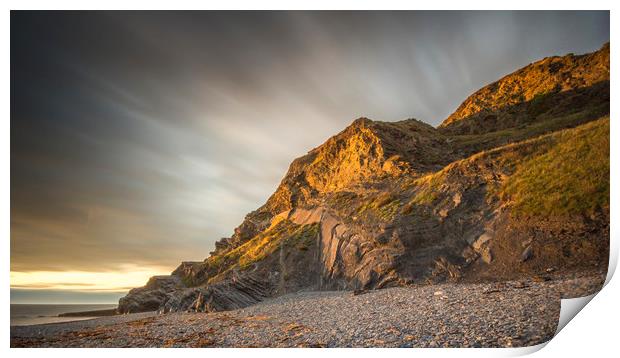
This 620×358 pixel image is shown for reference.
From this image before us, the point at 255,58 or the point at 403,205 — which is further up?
the point at 255,58

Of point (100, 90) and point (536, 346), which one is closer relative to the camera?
point (536, 346)

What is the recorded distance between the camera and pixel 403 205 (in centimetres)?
2358

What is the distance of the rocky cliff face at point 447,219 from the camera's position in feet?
50.0

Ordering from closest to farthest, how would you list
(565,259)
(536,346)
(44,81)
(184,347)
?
1. (536,346)
2. (184,347)
3. (565,259)
4. (44,81)

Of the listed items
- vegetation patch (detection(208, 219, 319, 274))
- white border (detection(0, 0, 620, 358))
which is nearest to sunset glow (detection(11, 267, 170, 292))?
white border (detection(0, 0, 620, 358))

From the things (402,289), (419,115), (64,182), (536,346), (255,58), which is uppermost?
Answer: (255,58)

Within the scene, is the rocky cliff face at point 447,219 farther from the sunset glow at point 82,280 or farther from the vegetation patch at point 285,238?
the sunset glow at point 82,280

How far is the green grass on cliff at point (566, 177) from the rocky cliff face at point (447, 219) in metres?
0.05

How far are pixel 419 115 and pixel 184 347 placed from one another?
15.7 meters

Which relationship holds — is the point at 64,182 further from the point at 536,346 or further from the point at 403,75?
the point at 536,346

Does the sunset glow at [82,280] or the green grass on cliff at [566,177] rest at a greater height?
the green grass on cliff at [566,177]

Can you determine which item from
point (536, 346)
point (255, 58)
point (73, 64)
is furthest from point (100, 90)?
point (536, 346)
